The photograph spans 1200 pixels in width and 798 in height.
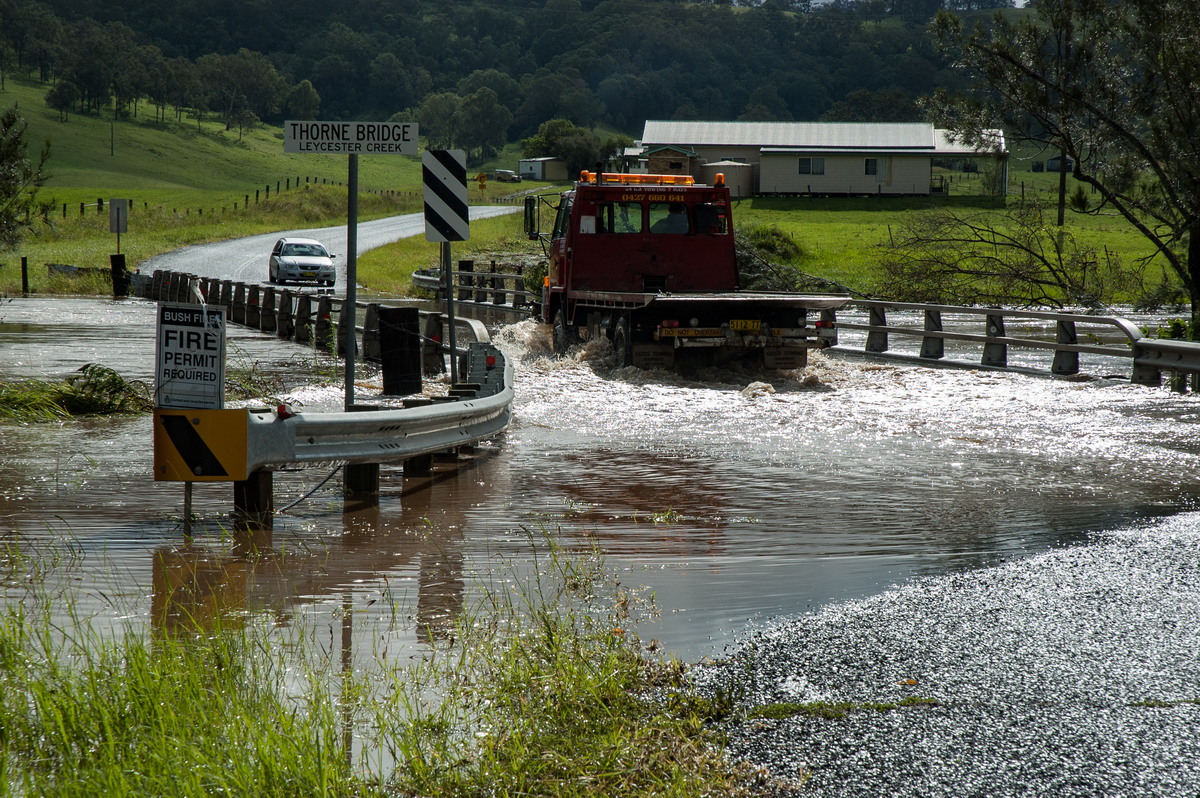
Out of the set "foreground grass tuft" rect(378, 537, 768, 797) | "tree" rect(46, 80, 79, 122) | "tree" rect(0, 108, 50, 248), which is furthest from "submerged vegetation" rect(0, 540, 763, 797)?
"tree" rect(46, 80, 79, 122)

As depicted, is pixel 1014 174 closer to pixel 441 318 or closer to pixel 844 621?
pixel 441 318

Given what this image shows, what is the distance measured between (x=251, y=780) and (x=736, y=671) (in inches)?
81.6

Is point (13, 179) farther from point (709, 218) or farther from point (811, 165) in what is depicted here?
point (811, 165)

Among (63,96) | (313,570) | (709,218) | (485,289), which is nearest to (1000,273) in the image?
(709,218)

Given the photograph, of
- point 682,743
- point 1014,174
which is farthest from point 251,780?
point 1014,174

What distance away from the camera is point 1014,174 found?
130000 millimetres

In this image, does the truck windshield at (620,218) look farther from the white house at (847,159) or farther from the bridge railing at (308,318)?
the white house at (847,159)

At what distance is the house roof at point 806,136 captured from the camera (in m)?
86.0

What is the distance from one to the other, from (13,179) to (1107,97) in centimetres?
1905

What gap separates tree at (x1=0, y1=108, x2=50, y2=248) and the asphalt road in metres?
19.5

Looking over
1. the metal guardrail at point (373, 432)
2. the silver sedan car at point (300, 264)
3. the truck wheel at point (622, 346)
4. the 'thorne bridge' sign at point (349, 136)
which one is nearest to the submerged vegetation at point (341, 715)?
the metal guardrail at point (373, 432)

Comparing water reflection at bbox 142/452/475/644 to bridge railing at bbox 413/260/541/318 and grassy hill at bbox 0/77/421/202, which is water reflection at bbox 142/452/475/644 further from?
grassy hill at bbox 0/77/421/202

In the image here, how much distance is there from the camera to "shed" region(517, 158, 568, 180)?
14825 centimetres

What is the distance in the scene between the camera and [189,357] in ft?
22.9
